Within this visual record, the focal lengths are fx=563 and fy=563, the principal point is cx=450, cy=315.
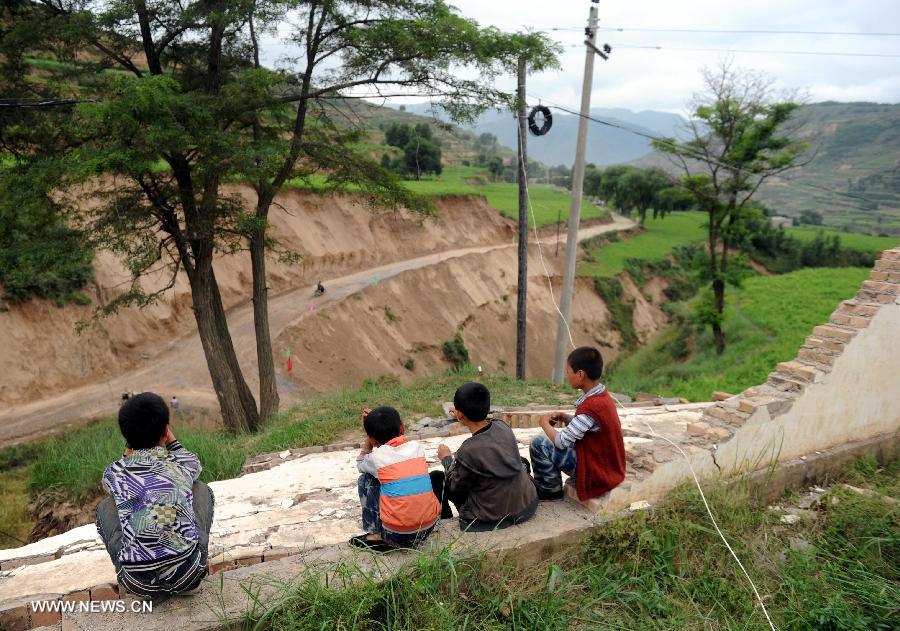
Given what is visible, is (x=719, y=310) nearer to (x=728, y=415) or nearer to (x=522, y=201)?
(x=522, y=201)

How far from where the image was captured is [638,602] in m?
3.63

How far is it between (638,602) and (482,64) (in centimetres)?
877

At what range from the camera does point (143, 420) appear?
3.11 meters


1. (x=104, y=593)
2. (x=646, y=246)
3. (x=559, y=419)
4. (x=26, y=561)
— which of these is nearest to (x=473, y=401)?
(x=559, y=419)

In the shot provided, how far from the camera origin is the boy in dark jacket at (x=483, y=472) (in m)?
3.70

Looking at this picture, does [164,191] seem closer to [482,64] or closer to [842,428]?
[482,64]

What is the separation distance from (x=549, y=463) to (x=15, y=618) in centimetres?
354

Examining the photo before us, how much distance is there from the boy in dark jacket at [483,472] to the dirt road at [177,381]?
40.0ft

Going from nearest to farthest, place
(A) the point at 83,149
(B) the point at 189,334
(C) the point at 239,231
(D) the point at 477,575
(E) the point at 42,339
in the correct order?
(D) the point at 477,575 < (A) the point at 83,149 < (C) the point at 239,231 < (E) the point at 42,339 < (B) the point at 189,334

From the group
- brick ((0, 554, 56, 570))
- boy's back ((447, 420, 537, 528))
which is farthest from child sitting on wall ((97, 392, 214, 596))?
brick ((0, 554, 56, 570))

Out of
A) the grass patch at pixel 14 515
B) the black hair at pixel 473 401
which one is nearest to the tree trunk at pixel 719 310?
the black hair at pixel 473 401

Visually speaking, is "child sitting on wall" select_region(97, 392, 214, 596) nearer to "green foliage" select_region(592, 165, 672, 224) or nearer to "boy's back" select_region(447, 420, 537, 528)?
"boy's back" select_region(447, 420, 537, 528)

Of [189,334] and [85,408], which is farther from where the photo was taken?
[189,334]

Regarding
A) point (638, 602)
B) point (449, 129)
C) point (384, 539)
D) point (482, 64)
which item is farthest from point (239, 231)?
point (638, 602)
